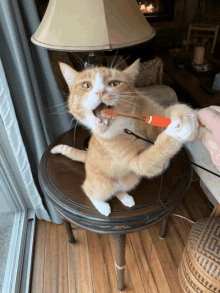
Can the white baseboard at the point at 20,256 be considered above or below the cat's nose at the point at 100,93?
below

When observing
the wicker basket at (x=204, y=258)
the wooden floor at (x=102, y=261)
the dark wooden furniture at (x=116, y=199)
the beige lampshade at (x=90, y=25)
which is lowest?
the wooden floor at (x=102, y=261)

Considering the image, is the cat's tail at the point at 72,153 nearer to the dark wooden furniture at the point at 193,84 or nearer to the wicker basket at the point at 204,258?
the wicker basket at the point at 204,258

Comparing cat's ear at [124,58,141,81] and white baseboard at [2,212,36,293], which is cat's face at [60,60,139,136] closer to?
A: cat's ear at [124,58,141,81]

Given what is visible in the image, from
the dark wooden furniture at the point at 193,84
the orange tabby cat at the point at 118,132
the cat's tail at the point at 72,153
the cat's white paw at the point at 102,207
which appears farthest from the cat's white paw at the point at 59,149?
the dark wooden furniture at the point at 193,84

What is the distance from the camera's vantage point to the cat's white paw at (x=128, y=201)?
77 centimetres

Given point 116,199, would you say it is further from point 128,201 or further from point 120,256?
point 120,256

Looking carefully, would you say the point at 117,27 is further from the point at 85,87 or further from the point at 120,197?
the point at 120,197

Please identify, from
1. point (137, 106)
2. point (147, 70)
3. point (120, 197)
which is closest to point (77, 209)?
point (120, 197)

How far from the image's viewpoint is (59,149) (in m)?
1.00

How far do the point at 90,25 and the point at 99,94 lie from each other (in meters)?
0.19

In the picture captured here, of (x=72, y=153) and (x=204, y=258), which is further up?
(x=72, y=153)

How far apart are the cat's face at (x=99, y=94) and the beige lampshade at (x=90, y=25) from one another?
81mm

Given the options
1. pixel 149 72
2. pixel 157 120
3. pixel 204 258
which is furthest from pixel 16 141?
pixel 149 72

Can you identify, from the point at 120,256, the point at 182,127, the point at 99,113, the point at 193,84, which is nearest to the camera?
the point at 182,127
